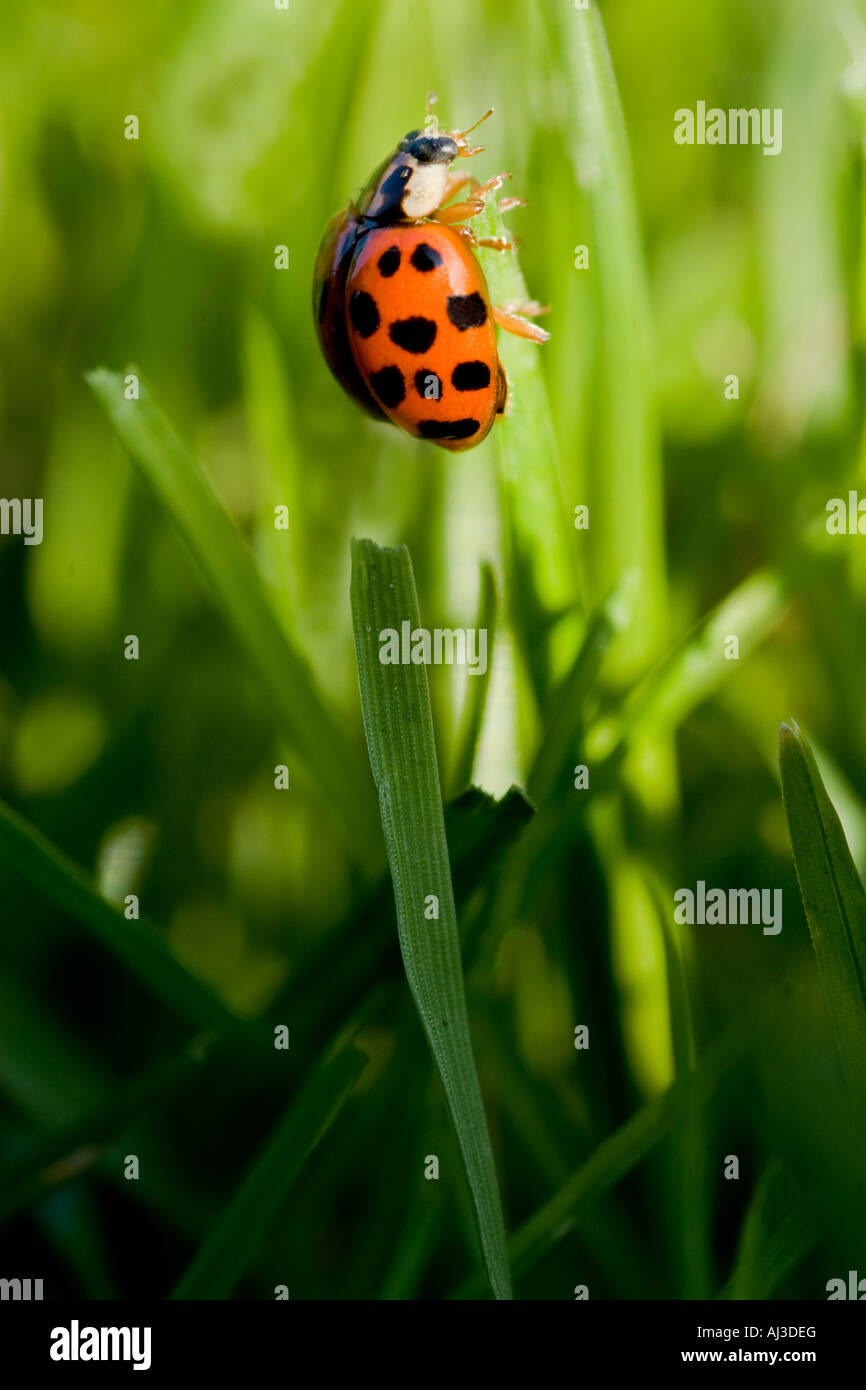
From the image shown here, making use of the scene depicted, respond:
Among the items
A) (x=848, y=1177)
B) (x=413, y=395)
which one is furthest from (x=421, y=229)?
(x=848, y=1177)

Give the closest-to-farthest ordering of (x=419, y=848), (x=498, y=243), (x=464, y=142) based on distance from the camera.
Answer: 1. (x=419, y=848)
2. (x=498, y=243)
3. (x=464, y=142)

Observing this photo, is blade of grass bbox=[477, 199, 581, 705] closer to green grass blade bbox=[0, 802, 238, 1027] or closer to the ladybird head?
the ladybird head

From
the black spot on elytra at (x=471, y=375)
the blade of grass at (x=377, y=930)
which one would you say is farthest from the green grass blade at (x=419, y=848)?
Result: the black spot on elytra at (x=471, y=375)

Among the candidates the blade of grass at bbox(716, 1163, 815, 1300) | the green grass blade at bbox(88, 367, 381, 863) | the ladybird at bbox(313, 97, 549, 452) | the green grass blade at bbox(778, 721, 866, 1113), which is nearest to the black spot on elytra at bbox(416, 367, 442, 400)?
the ladybird at bbox(313, 97, 549, 452)

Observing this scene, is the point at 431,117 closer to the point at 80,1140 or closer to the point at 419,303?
the point at 419,303

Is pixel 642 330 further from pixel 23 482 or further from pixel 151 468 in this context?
pixel 23 482

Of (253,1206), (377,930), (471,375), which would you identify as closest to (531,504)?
(471,375)
